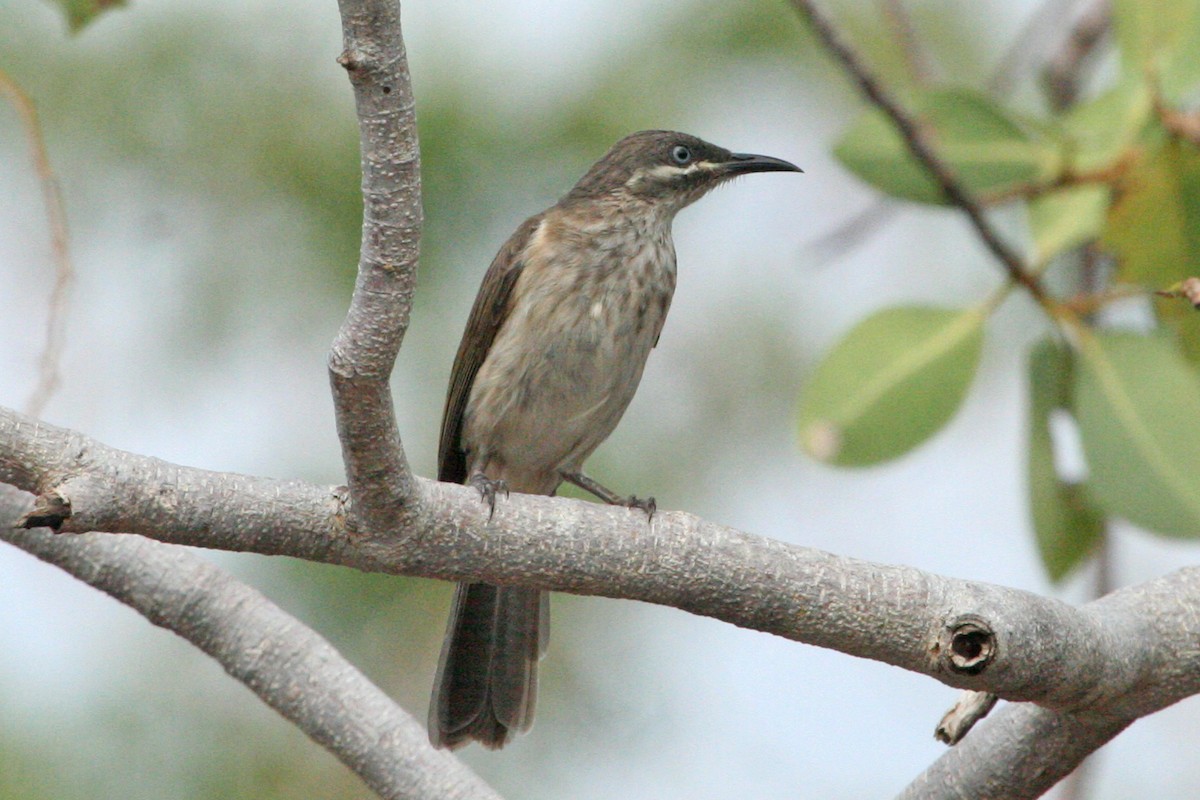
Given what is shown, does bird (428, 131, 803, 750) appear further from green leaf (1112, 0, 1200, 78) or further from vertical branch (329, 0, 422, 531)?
vertical branch (329, 0, 422, 531)

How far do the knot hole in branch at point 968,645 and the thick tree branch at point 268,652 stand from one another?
1.23 metres

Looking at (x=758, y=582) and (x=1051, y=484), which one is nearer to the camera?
(x=758, y=582)

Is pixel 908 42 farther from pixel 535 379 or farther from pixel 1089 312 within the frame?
pixel 535 379

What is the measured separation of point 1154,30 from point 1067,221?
2.04 feet

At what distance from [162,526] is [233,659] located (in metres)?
0.99

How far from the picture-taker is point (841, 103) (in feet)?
22.3

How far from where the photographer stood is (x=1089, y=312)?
4.47 metres

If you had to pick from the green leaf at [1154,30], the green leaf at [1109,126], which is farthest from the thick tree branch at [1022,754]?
the green leaf at [1154,30]

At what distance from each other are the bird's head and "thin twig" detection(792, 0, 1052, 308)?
1328 millimetres

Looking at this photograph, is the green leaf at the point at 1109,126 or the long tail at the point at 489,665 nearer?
the green leaf at the point at 1109,126

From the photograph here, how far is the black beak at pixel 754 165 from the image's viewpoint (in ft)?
17.9

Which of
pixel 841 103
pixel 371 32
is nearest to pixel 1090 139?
pixel 841 103

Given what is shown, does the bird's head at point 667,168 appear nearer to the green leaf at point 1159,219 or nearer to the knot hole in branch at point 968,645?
the green leaf at point 1159,219

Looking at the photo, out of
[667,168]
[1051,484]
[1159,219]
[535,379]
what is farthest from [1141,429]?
[667,168]
